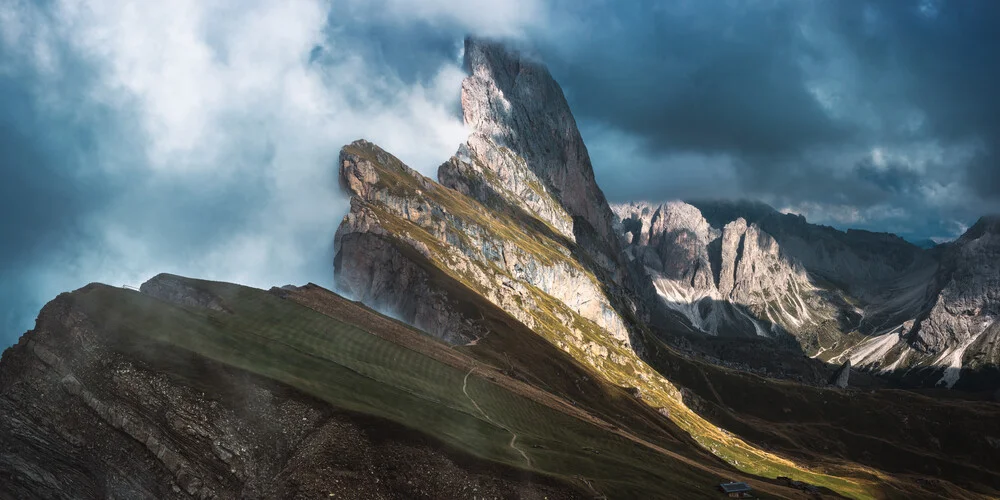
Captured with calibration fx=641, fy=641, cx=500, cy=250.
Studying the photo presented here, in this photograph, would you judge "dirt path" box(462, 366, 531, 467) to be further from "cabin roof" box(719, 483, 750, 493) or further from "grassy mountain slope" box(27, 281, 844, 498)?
"cabin roof" box(719, 483, 750, 493)

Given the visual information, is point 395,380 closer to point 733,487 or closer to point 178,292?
point 178,292

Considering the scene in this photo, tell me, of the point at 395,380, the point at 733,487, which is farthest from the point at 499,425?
the point at 733,487

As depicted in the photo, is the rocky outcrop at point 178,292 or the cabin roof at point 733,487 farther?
the rocky outcrop at point 178,292

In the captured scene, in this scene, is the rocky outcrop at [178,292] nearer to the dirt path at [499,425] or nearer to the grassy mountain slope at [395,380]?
the grassy mountain slope at [395,380]

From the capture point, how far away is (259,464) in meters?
49.1

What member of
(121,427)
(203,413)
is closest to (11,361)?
(121,427)

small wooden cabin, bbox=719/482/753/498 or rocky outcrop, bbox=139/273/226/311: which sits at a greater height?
rocky outcrop, bbox=139/273/226/311

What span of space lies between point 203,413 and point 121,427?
566 cm

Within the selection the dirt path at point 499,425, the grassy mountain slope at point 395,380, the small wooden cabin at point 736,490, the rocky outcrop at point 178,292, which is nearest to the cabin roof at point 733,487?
the small wooden cabin at point 736,490

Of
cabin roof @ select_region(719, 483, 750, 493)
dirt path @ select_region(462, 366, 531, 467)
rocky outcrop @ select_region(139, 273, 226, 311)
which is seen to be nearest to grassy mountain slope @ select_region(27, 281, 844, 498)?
dirt path @ select_region(462, 366, 531, 467)

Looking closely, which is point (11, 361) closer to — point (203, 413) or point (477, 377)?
point (203, 413)

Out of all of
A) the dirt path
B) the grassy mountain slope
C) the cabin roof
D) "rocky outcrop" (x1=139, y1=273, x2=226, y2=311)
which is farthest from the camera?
"rocky outcrop" (x1=139, y1=273, x2=226, y2=311)

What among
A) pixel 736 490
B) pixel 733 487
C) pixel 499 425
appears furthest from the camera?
pixel 733 487

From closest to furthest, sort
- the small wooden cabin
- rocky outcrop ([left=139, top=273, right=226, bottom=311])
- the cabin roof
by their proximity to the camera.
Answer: the small wooden cabin → the cabin roof → rocky outcrop ([left=139, top=273, right=226, bottom=311])
